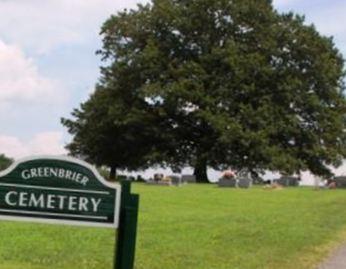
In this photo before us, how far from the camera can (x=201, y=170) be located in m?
59.4

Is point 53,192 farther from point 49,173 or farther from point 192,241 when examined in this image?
point 192,241

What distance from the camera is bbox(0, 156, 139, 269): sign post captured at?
268 inches

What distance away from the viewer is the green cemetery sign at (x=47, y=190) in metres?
6.81

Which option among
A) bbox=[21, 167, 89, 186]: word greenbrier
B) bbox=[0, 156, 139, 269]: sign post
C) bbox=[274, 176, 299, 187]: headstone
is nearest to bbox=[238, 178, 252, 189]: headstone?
bbox=[274, 176, 299, 187]: headstone

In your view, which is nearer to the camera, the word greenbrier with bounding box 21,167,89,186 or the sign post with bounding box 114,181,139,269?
the word greenbrier with bounding box 21,167,89,186

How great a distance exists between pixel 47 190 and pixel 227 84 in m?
48.7

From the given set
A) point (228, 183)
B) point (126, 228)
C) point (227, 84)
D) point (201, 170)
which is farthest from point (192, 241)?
point (201, 170)

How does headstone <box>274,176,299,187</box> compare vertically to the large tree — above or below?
below

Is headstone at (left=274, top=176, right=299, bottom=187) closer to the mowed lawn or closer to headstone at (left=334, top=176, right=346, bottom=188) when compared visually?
headstone at (left=334, top=176, right=346, bottom=188)

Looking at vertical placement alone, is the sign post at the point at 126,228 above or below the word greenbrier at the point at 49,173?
below

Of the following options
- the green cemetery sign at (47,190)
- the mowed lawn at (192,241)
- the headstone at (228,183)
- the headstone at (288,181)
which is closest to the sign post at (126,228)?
the green cemetery sign at (47,190)

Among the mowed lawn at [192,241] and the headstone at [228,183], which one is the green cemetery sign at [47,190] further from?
the headstone at [228,183]

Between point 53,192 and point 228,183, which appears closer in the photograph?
point 53,192

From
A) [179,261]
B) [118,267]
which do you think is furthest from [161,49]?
[118,267]
